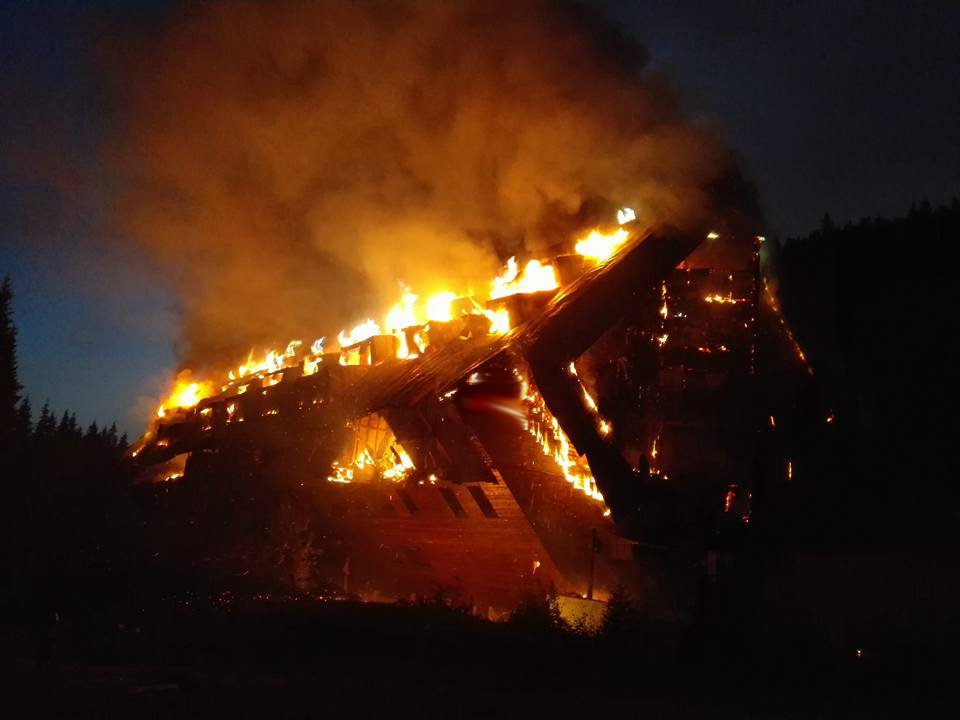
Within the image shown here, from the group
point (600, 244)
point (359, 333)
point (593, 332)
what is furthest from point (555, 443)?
point (359, 333)

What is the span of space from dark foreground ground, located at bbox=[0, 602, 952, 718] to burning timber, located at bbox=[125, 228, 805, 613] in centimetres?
229

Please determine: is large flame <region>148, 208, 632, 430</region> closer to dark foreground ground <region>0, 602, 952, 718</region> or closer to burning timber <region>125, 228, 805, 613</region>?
burning timber <region>125, 228, 805, 613</region>

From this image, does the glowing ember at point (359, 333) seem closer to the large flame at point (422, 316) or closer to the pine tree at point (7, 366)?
the large flame at point (422, 316)

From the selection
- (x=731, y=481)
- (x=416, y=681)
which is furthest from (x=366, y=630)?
(x=731, y=481)

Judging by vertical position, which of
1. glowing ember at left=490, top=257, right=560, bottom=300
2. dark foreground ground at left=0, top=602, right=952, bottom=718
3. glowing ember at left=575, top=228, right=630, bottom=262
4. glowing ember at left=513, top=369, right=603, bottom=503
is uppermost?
glowing ember at left=575, top=228, right=630, bottom=262

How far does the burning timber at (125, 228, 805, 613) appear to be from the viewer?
13.0 metres

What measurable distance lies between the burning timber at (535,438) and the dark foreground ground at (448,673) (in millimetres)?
2288

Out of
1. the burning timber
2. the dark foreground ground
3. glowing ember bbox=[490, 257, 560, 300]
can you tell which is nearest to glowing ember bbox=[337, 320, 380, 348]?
glowing ember bbox=[490, 257, 560, 300]

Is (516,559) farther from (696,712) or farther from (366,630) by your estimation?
(696,712)

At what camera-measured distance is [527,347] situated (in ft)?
41.6

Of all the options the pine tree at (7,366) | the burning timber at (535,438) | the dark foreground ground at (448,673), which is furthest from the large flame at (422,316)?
the pine tree at (7,366)

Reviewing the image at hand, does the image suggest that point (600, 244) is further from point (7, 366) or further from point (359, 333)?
point (7, 366)

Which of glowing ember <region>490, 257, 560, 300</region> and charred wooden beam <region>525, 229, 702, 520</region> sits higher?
glowing ember <region>490, 257, 560, 300</region>

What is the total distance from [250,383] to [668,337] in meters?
13.1
